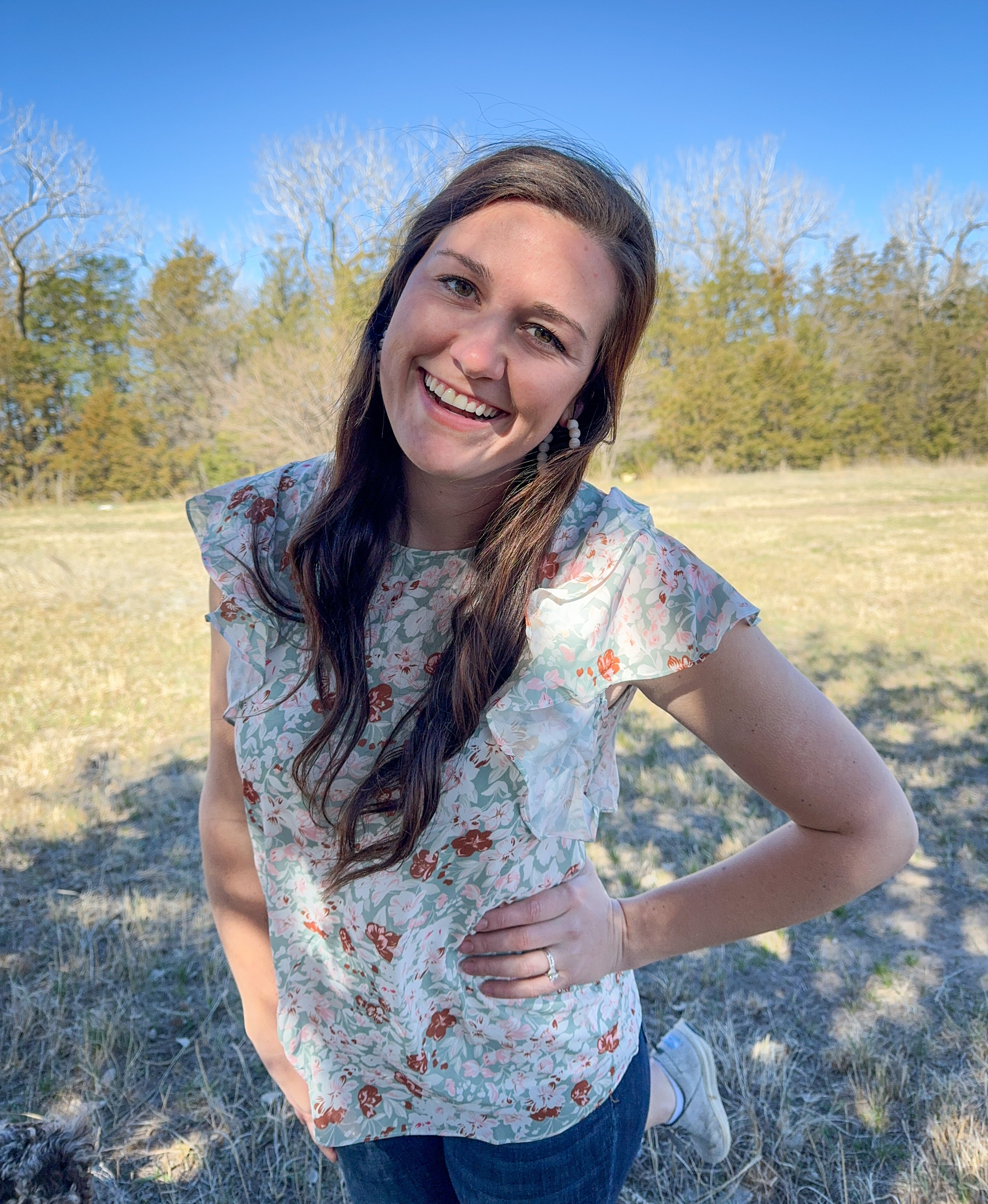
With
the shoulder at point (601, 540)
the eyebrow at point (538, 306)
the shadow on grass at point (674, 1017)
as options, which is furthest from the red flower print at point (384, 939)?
the shadow on grass at point (674, 1017)

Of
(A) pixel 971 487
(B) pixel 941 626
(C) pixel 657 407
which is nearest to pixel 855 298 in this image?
(C) pixel 657 407

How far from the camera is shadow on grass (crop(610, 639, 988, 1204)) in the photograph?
7.35 ft

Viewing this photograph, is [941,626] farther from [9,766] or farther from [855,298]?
[855,298]

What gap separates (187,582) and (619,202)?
33.8 ft

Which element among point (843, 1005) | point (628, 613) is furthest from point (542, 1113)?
point (843, 1005)

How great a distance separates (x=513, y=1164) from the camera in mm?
1277

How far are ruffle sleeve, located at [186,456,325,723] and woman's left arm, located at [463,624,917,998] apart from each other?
0.52 metres

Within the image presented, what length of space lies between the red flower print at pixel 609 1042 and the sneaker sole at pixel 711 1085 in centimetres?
91

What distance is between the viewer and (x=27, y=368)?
21328mm

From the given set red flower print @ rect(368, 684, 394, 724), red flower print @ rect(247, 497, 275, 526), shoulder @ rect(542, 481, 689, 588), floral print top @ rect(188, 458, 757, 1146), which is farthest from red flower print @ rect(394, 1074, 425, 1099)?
red flower print @ rect(247, 497, 275, 526)

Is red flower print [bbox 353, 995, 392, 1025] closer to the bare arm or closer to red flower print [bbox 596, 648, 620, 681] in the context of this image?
the bare arm

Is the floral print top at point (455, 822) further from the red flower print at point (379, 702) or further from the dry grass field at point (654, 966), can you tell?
the dry grass field at point (654, 966)

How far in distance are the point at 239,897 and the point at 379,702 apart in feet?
1.77

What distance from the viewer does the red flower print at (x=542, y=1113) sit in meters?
1.26
